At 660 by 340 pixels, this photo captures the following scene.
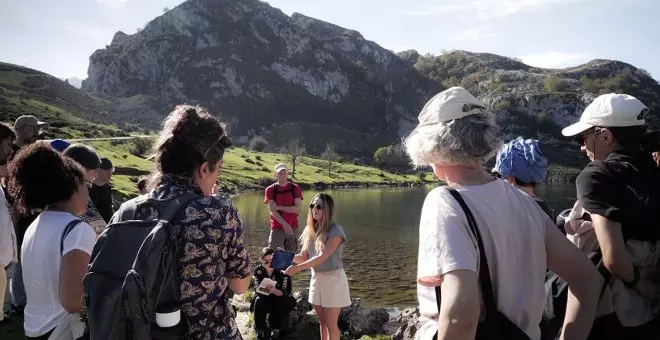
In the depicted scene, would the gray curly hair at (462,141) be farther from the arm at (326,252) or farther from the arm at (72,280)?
the arm at (326,252)

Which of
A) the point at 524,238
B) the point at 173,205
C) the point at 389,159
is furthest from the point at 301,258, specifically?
the point at 389,159

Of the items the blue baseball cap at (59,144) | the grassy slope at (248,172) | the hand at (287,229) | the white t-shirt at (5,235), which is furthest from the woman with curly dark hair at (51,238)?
the grassy slope at (248,172)

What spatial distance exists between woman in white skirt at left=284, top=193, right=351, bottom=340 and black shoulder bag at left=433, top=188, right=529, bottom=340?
448 centimetres

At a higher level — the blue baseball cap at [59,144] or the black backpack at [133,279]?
the blue baseball cap at [59,144]

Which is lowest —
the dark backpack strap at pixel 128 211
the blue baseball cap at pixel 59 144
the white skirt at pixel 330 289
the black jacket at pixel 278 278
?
the black jacket at pixel 278 278

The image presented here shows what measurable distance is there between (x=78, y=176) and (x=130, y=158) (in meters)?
65.9

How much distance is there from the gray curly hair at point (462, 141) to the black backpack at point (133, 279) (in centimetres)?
146

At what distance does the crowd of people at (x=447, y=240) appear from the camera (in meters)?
2.13

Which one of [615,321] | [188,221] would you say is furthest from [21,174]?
[615,321]

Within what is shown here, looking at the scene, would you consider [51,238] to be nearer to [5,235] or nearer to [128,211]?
[128,211]

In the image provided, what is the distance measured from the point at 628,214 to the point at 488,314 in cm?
140

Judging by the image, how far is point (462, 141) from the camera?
2.25m

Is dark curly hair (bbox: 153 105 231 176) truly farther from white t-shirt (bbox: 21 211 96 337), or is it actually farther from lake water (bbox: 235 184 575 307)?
lake water (bbox: 235 184 575 307)

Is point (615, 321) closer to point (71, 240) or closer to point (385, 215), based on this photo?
point (71, 240)
